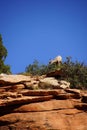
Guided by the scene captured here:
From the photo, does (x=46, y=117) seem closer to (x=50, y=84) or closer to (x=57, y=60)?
(x=50, y=84)

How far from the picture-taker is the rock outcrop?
710 inches

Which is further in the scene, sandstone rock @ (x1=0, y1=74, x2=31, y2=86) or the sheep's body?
the sheep's body

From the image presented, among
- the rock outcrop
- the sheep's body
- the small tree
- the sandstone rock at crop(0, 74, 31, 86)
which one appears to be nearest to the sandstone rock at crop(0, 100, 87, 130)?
the rock outcrop

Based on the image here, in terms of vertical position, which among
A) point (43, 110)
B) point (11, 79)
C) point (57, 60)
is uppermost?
point (57, 60)

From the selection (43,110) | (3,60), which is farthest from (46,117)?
(3,60)

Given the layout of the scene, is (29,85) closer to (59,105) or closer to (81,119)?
(59,105)

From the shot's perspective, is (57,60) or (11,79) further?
(57,60)

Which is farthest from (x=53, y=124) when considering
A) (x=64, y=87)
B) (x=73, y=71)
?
(x=73, y=71)

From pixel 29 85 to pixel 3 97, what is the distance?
103 inches

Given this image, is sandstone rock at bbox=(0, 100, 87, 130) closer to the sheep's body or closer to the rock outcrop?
the rock outcrop

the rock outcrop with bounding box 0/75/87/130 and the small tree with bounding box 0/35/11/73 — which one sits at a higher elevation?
the small tree with bounding box 0/35/11/73

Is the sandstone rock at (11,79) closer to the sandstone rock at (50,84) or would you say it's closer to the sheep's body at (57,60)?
the sandstone rock at (50,84)

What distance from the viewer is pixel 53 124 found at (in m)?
17.9

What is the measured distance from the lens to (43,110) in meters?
18.7
